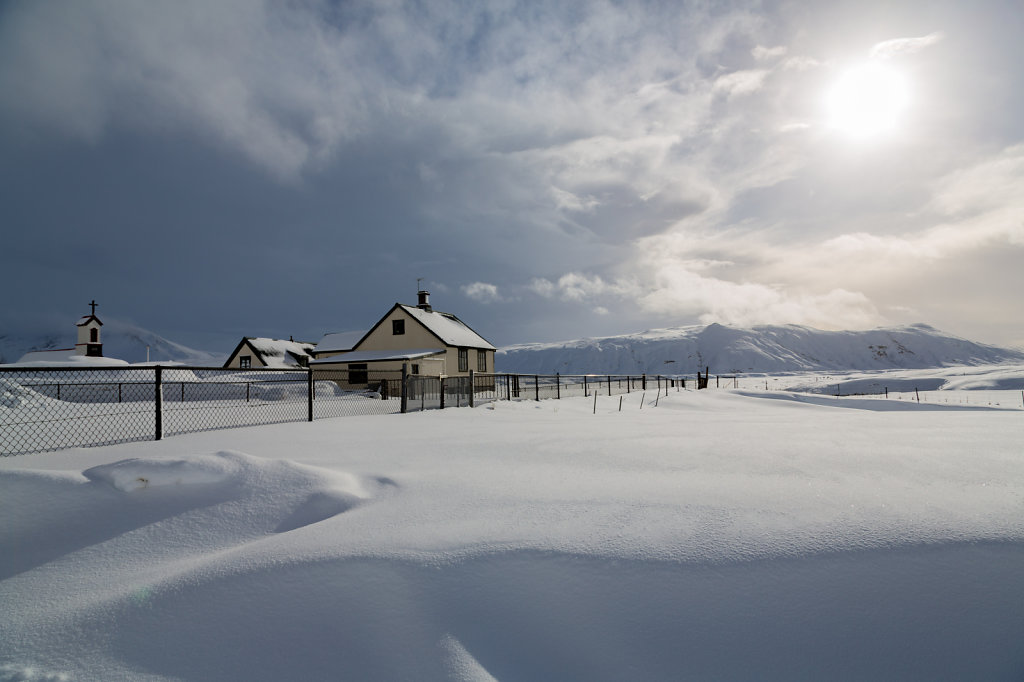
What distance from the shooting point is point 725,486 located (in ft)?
13.8

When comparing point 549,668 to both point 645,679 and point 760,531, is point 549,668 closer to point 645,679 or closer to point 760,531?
point 645,679

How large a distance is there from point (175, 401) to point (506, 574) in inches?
1072

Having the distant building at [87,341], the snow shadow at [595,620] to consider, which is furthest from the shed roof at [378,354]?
the snow shadow at [595,620]

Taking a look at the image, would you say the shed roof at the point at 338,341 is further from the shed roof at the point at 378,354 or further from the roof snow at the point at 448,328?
the roof snow at the point at 448,328

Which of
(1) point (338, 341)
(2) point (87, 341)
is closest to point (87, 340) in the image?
(2) point (87, 341)

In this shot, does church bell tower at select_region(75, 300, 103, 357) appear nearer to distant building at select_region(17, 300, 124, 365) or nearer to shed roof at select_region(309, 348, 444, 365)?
distant building at select_region(17, 300, 124, 365)

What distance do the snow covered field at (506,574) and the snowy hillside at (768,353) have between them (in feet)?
450

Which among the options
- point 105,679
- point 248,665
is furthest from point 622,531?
point 105,679

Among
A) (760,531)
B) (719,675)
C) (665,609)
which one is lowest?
(719,675)

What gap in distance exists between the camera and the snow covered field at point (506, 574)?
230 centimetres

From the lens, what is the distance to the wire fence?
9.70 m

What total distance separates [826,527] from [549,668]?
2.16 meters

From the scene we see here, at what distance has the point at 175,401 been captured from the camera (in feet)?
78.3

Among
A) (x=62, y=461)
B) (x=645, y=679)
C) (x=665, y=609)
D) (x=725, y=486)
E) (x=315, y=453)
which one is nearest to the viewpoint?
(x=645, y=679)
